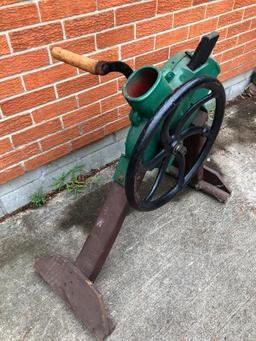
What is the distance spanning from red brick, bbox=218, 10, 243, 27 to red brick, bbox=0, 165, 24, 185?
1.89 meters

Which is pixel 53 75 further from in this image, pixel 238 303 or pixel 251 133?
pixel 251 133

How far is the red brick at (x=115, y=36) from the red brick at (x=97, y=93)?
0.27 metres

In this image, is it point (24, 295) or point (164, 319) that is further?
point (24, 295)

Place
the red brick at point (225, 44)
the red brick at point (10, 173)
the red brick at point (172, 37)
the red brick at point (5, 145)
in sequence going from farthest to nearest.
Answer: the red brick at point (225, 44), the red brick at point (172, 37), the red brick at point (10, 173), the red brick at point (5, 145)

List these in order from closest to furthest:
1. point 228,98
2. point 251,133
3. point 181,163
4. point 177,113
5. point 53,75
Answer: point 177,113, point 181,163, point 53,75, point 251,133, point 228,98

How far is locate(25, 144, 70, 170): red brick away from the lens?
2.10 meters

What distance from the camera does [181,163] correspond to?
1.55m

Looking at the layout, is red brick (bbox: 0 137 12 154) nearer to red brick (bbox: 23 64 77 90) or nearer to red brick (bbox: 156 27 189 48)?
red brick (bbox: 23 64 77 90)

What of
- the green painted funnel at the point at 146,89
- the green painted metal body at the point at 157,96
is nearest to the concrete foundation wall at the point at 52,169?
the green painted metal body at the point at 157,96

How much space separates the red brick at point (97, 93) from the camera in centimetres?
210

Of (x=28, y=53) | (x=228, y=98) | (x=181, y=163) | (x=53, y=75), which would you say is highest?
(x=28, y=53)

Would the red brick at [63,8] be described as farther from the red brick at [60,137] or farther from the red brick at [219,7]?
the red brick at [219,7]

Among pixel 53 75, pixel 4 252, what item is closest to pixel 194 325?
pixel 4 252

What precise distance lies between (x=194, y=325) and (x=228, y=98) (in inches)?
91.6
